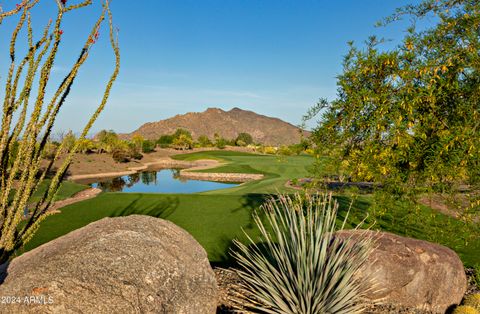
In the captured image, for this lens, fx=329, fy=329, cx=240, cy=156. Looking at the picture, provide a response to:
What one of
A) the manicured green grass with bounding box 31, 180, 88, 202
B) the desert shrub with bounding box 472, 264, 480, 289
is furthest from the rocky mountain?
the desert shrub with bounding box 472, 264, 480, 289

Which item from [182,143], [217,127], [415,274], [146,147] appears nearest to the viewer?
Result: [415,274]

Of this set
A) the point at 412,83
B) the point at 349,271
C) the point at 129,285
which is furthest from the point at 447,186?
the point at 129,285

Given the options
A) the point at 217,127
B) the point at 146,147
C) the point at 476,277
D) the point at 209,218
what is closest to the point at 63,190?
the point at 209,218

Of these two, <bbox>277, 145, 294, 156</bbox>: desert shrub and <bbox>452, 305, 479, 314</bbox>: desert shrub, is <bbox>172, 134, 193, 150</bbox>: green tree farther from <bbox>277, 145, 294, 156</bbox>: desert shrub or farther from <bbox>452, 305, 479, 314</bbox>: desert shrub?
<bbox>452, 305, 479, 314</bbox>: desert shrub

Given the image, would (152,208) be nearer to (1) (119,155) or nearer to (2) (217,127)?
(1) (119,155)

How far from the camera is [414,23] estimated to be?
5.29 metres

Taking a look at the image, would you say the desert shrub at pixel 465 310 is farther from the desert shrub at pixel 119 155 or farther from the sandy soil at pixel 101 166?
the desert shrub at pixel 119 155

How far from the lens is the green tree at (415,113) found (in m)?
4.46

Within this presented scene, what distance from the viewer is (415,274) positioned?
580 centimetres

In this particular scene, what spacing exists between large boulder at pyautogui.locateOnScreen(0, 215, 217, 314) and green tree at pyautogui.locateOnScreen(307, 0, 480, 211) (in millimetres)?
2865

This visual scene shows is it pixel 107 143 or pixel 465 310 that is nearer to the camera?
pixel 465 310

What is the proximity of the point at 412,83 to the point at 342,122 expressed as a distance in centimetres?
108

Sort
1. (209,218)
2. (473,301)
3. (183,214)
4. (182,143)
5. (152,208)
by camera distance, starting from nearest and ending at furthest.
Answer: (473,301)
(209,218)
(183,214)
(152,208)
(182,143)

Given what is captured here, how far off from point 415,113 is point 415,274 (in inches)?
115
